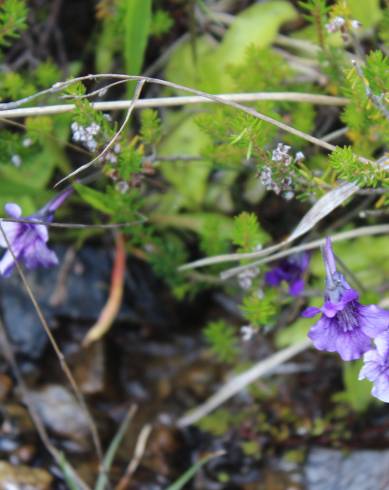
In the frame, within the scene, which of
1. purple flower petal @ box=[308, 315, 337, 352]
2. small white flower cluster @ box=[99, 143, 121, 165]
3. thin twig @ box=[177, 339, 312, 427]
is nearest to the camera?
purple flower petal @ box=[308, 315, 337, 352]

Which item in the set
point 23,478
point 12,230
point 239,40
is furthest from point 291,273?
point 23,478

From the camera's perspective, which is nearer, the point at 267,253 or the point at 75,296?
the point at 267,253

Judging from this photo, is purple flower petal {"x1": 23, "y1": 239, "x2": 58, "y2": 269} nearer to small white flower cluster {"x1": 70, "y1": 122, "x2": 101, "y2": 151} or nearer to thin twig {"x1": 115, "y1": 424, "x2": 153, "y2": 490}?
small white flower cluster {"x1": 70, "y1": 122, "x2": 101, "y2": 151}

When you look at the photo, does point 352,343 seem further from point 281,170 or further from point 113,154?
point 113,154

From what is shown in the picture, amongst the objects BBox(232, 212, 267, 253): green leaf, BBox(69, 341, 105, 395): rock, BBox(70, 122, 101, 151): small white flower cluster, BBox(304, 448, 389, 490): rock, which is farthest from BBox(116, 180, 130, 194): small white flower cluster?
BBox(304, 448, 389, 490): rock

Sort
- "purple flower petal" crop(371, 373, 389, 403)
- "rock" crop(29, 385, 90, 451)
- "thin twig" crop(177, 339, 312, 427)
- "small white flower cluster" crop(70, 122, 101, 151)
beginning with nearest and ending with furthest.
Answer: "purple flower petal" crop(371, 373, 389, 403)
"small white flower cluster" crop(70, 122, 101, 151)
"thin twig" crop(177, 339, 312, 427)
"rock" crop(29, 385, 90, 451)

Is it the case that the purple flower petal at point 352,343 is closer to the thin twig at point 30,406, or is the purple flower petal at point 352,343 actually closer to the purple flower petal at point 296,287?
the purple flower petal at point 296,287

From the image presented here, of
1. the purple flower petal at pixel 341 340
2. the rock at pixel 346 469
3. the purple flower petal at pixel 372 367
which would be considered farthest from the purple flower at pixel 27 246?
the rock at pixel 346 469
